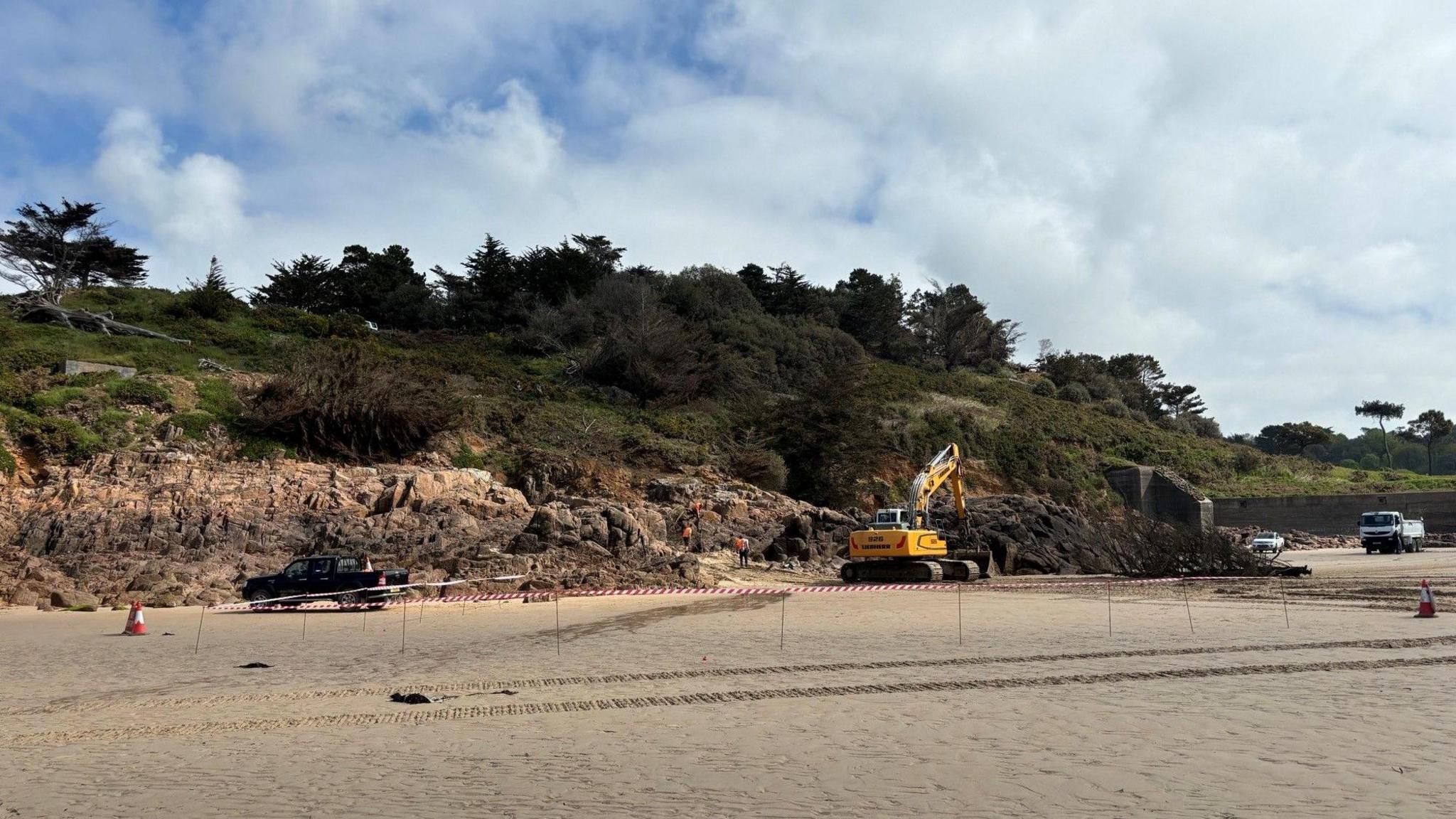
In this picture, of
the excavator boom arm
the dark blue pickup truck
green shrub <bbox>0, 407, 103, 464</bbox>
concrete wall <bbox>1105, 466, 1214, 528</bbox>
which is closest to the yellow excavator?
the excavator boom arm

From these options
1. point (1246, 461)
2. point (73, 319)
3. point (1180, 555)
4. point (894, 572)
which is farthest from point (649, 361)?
point (1246, 461)

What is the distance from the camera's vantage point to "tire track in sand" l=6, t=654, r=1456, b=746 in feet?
29.7

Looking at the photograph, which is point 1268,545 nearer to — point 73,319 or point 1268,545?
point 1268,545

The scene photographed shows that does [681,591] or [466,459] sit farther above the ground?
[466,459]

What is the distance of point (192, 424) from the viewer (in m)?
34.9

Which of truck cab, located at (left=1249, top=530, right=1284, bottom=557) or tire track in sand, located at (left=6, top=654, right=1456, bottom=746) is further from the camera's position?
truck cab, located at (left=1249, top=530, right=1284, bottom=557)

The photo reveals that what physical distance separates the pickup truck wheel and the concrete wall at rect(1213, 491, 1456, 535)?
52.7 metres

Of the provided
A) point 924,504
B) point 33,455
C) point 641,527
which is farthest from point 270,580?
point 924,504

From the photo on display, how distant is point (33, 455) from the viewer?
→ 3148cm

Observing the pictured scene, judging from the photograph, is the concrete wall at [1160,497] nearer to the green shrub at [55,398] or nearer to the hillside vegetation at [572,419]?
the hillside vegetation at [572,419]

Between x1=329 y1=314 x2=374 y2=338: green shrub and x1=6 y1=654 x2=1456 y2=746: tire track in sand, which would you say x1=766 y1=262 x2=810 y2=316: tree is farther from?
x1=6 y1=654 x2=1456 y2=746: tire track in sand

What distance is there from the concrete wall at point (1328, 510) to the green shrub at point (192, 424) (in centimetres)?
5387

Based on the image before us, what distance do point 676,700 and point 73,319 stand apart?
48608mm

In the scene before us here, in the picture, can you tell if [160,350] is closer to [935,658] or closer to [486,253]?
[486,253]
